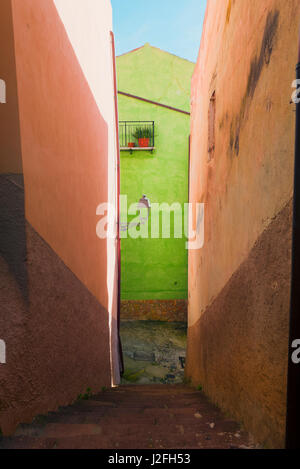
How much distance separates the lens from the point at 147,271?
9844 mm

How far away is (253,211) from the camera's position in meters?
2.10

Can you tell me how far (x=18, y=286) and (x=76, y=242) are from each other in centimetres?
114

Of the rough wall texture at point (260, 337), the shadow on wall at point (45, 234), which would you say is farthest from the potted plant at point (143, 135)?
the rough wall texture at point (260, 337)

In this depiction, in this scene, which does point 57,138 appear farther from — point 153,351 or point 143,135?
point 143,135

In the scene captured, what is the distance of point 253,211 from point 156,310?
26.8ft

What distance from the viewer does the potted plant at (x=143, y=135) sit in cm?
945

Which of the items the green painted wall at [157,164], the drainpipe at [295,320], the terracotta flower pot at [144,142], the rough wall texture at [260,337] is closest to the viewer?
Answer: the drainpipe at [295,320]

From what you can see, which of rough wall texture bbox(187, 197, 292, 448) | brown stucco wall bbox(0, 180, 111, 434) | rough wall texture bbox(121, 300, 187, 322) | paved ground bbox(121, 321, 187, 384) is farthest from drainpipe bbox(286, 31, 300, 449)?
rough wall texture bbox(121, 300, 187, 322)

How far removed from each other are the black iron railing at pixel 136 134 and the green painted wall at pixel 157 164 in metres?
0.19

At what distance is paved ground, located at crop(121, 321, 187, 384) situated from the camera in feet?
20.8

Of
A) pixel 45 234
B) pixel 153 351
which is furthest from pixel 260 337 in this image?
pixel 153 351

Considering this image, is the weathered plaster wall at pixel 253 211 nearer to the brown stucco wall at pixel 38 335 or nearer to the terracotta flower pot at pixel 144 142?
the brown stucco wall at pixel 38 335

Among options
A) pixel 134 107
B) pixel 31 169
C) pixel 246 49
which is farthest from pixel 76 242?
pixel 134 107
